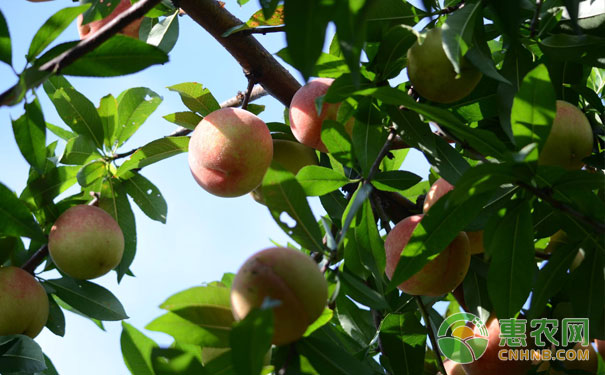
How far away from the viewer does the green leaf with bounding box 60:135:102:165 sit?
7.41 feet

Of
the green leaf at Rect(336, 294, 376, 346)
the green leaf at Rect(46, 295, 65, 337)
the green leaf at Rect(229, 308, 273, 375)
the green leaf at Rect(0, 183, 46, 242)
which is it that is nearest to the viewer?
the green leaf at Rect(229, 308, 273, 375)

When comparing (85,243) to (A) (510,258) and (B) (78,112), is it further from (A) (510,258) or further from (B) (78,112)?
(A) (510,258)

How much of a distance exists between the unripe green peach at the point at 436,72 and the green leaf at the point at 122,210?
4.10ft

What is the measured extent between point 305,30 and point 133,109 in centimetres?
157

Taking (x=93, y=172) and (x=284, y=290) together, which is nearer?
(x=284, y=290)

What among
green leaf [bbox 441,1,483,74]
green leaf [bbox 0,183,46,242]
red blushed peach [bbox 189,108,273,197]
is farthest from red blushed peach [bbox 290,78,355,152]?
green leaf [bbox 0,183,46,242]

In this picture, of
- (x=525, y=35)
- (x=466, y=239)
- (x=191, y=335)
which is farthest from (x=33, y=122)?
(x=525, y=35)

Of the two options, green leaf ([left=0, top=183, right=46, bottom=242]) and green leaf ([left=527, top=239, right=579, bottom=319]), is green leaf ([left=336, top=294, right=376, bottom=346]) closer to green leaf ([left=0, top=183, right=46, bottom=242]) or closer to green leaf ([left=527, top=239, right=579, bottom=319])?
green leaf ([left=527, top=239, right=579, bottom=319])

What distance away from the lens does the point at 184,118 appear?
7.56 ft

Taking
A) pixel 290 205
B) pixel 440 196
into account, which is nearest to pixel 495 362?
pixel 440 196

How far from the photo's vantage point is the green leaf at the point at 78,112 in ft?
7.41

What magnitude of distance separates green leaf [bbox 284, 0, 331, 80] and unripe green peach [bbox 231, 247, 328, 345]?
1.55 ft

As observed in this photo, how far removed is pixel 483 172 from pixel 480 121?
31.2 inches

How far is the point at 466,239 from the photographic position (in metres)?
1.93
